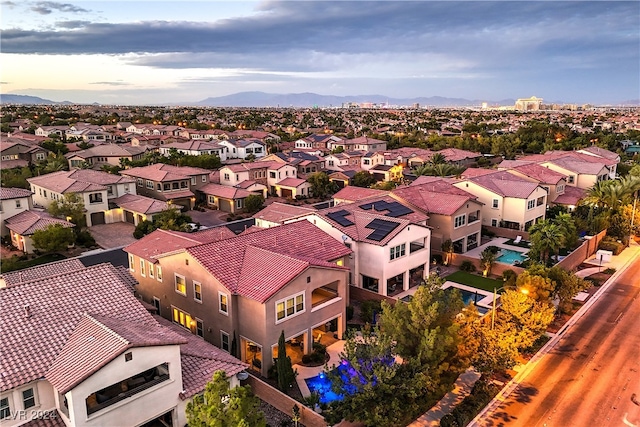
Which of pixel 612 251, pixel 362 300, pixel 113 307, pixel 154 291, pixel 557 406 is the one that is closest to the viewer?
pixel 113 307

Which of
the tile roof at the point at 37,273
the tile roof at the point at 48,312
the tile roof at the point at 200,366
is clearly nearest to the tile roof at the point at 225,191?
the tile roof at the point at 37,273

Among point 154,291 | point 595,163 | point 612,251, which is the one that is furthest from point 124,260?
point 595,163

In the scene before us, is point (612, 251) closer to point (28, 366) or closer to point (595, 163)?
point (595, 163)

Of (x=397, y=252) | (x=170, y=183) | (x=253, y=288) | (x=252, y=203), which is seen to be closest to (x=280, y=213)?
(x=397, y=252)

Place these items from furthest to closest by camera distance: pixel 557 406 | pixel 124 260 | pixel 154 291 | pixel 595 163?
pixel 595 163 < pixel 124 260 < pixel 154 291 < pixel 557 406

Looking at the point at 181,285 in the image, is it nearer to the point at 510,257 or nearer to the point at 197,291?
the point at 197,291

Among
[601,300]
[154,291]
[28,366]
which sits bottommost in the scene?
[601,300]

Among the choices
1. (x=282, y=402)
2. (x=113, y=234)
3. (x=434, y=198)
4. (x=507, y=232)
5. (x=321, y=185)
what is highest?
(x=434, y=198)

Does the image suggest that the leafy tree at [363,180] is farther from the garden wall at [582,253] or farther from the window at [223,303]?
the window at [223,303]
